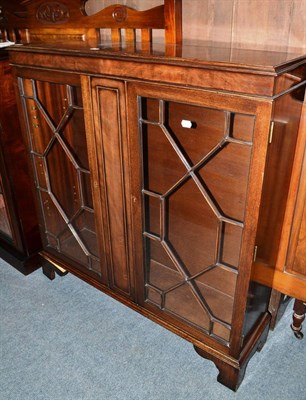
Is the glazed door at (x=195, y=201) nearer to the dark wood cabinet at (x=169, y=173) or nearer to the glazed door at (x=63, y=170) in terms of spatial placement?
the dark wood cabinet at (x=169, y=173)

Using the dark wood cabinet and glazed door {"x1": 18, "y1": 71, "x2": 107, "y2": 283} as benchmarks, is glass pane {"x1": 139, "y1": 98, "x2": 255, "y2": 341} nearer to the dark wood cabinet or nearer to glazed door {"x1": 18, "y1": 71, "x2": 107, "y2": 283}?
the dark wood cabinet

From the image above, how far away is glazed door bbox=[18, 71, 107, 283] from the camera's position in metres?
1.20

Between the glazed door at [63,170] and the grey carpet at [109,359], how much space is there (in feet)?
0.66

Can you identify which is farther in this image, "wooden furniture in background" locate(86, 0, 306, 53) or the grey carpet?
the grey carpet

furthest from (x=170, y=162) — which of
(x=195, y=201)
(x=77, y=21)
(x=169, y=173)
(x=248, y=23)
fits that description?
(x=77, y=21)

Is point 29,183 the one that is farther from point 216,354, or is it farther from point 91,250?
point 216,354

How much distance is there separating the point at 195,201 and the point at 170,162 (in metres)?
0.13

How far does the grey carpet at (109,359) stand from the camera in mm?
1199

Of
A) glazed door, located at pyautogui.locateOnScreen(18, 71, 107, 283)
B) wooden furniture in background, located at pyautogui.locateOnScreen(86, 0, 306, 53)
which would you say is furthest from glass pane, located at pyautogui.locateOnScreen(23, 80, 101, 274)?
wooden furniture in background, located at pyautogui.locateOnScreen(86, 0, 306, 53)

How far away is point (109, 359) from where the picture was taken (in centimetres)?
131

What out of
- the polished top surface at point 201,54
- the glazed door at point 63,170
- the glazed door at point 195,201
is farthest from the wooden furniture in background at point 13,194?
the glazed door at point 195,201

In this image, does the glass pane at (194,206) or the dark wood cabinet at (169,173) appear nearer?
the dark wood cabinet at (169,173)

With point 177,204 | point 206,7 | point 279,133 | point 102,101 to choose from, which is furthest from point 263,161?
point 206,7

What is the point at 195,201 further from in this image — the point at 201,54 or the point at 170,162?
the point at 201,54
